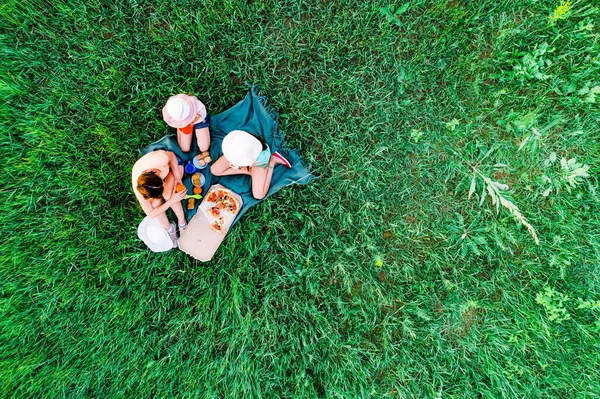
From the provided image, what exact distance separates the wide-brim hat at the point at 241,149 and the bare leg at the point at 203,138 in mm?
428

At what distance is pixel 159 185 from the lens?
2.96 m

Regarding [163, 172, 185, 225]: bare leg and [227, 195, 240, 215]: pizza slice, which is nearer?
[163, 172, 185, 225]: bare leg

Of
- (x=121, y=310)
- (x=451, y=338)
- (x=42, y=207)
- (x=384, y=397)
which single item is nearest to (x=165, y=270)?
(x=121, y=310)

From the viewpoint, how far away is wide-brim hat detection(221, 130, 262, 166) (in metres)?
2.99

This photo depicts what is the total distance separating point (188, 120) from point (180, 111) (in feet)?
0.36

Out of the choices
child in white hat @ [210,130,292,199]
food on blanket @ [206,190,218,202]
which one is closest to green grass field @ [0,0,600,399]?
child in white hat @ [210,130,292,199]

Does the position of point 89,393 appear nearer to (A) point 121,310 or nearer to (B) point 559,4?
(A) point 121,310

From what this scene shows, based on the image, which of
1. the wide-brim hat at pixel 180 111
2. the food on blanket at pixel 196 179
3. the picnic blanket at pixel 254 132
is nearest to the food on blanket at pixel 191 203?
the picnic blanket at pixel 254 132

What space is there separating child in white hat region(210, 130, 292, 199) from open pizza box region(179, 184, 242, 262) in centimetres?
23

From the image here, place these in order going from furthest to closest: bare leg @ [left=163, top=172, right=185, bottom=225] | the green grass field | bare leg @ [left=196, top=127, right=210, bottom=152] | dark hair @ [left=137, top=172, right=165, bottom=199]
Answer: the green grass field → bare leg @ [left=196, top=127, right=210, bottom=152] → bare leg @ [left=163, top=172, right=185, bottom=225] → dark hair @ [left=137, top=172, right=165, bottom=199]

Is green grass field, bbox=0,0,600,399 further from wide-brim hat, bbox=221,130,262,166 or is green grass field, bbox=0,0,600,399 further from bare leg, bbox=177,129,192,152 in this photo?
wide-brim hat, bbox=221,130,262,166

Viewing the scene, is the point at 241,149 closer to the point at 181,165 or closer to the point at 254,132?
the point at 254,132

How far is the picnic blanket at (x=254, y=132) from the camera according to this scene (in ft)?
11.5

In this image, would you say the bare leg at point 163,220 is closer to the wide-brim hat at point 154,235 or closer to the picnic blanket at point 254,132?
the wide-brim hat at point 154,235
